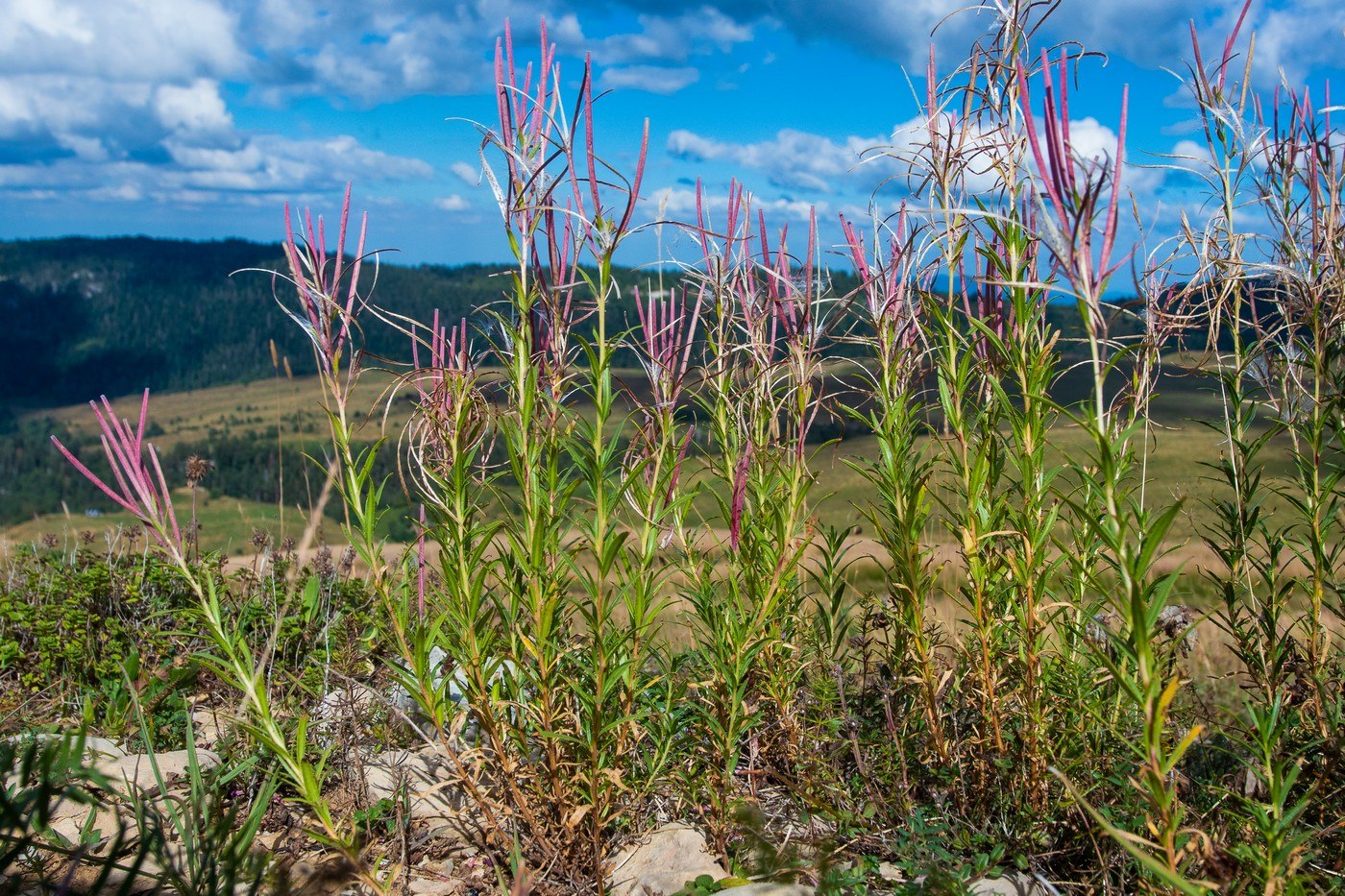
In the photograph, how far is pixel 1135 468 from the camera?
3240 millimetres

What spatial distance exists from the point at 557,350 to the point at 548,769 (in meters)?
1.29

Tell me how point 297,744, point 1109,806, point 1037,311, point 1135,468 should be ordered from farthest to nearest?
point 1135,468 → point 1109,806 → point 1037,311 → point 297,744

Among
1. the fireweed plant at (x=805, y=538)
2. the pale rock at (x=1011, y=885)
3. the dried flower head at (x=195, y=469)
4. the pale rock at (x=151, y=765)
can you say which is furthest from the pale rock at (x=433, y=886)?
the dried flower head at (x=195, y=469)

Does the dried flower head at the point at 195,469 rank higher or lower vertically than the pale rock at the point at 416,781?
higher

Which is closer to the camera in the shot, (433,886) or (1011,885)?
(1011,885)

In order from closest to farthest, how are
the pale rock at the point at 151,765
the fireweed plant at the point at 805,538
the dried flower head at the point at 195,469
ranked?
the fireweed plant at the point at 805,538, the pale rock at the point at 151,765, the dried flower head at the point at 195,469

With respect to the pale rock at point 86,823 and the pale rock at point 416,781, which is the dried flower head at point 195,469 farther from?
the pale rock at point 416,781

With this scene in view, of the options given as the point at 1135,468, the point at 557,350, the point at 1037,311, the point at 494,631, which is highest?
the point at 1037,311

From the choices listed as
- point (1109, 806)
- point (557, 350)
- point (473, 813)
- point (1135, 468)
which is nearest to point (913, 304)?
point (1135, 468)

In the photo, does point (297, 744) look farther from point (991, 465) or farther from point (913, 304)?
point (913, 304)

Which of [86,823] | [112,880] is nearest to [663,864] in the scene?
[112,880]

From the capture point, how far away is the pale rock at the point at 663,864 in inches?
111

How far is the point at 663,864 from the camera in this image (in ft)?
9.67

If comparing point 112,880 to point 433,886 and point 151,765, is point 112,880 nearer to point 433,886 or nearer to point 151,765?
point 151,765
